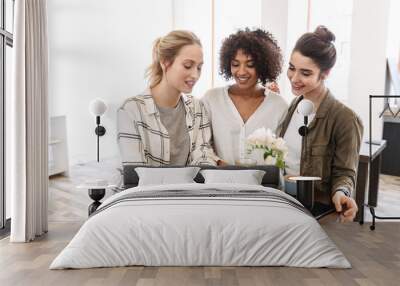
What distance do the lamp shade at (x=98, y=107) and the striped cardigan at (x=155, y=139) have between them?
23cm

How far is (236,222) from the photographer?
3369 mm

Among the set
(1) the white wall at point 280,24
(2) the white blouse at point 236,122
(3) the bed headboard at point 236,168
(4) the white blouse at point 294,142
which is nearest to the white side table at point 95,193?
(3) the bed headboard at point 236,168

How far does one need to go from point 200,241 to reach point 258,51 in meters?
1.93

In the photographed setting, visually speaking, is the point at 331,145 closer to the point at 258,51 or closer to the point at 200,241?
the point at 258,51

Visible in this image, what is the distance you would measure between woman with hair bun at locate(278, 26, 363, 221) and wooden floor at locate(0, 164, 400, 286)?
1.20 feet

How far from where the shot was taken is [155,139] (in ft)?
15.2

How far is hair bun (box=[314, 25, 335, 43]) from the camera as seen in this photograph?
450cm

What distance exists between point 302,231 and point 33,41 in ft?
8.56

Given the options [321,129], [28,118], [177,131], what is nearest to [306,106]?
[321,129]

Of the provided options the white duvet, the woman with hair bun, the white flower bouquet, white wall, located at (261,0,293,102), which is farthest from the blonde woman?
the white duvet

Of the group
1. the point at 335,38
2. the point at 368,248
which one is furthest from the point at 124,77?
the point at 368,248

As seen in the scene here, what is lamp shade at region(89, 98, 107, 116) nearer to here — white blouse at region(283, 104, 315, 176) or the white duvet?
the white duvet

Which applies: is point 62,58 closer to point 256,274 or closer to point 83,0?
point 83,0

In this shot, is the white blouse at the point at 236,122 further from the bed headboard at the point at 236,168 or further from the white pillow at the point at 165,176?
the white pillow at the point at 165,176
